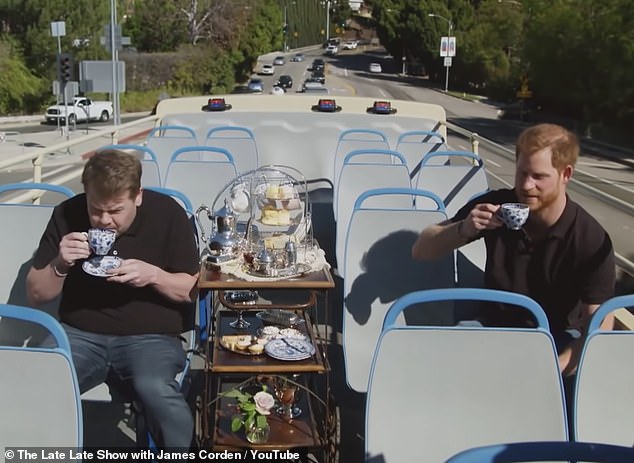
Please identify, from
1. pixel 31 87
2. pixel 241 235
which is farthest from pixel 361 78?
pixel 241 235

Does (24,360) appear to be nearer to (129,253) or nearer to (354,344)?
(129,253)

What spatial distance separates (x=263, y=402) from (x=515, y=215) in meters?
1.37

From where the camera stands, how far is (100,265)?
297 cm

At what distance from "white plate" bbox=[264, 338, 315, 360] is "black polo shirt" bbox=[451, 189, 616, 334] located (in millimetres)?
879

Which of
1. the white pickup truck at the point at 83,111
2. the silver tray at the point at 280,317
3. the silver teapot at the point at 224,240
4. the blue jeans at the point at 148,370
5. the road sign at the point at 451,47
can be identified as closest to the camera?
the blue jeans at the point at 148,370

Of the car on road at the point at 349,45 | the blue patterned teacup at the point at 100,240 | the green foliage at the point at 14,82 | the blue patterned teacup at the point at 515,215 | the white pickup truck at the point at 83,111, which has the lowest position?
the white pickup truck at the point at 83,111

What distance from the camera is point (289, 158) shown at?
8.64 metres

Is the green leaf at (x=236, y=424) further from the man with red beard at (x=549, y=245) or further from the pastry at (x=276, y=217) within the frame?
the pastry at (x=276, y=217)

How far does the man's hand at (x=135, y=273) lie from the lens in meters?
3.01

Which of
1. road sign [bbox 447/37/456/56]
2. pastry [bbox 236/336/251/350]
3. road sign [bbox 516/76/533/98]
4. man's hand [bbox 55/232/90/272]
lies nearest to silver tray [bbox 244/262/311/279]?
pastry [bbox 236/336/251/350]

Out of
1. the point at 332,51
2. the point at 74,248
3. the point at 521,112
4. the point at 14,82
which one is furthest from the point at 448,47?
→ the point at 74,248

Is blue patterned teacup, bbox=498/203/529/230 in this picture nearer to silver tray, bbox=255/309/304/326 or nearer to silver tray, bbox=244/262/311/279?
silver tray, bbox=244/262/311/279

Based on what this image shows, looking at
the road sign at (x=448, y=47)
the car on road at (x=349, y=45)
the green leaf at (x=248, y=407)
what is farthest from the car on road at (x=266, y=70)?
the green leaf at (x=248, y=407)

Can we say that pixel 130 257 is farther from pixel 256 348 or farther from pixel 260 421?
pixel 260 421
